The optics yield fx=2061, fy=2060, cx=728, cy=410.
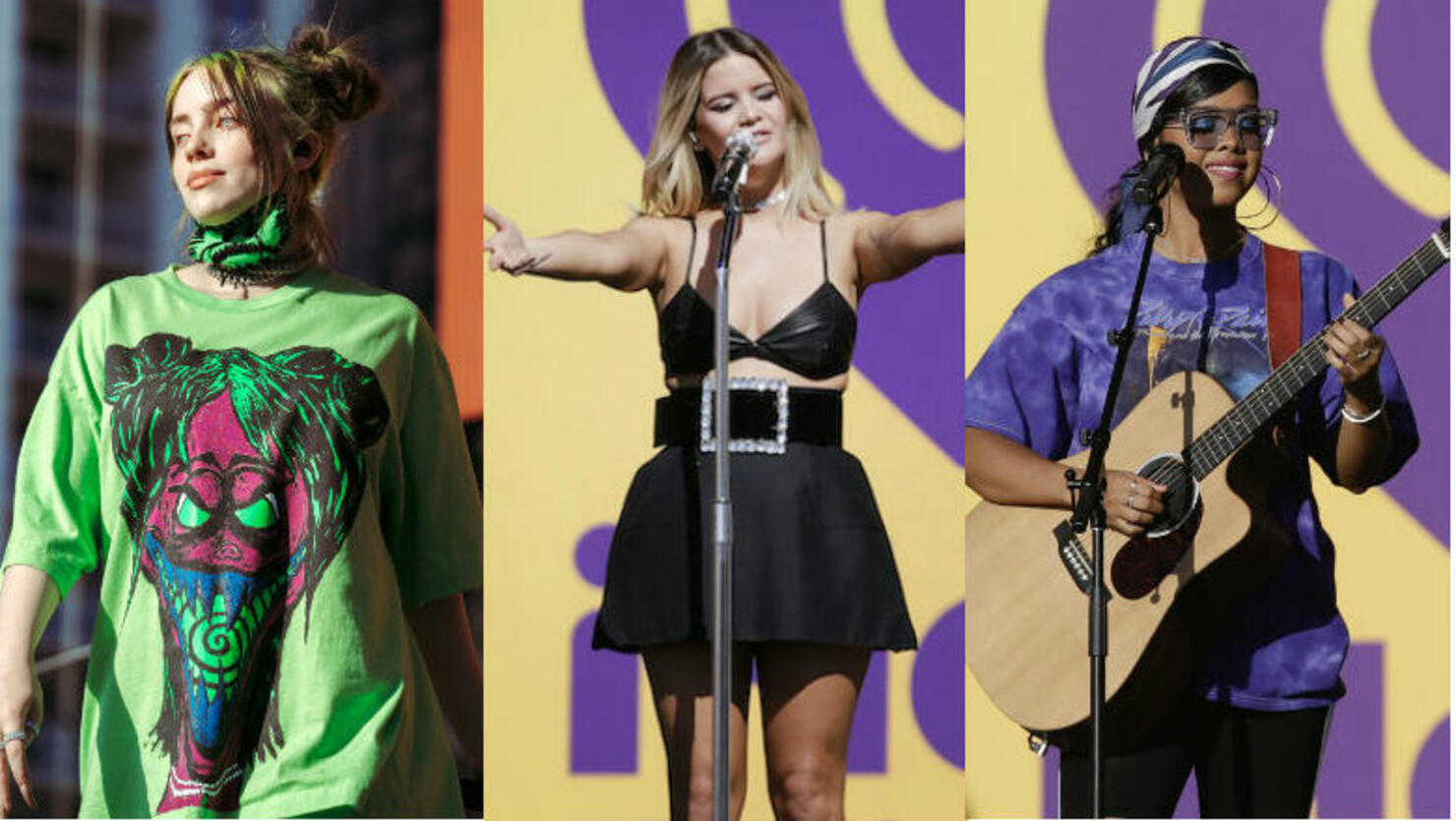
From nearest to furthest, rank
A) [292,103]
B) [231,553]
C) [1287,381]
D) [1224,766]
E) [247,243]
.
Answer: [231,553]
[247,243]
[292,103]
[1287,381]
[1224,766]

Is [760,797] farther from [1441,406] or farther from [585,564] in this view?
[1441,406]

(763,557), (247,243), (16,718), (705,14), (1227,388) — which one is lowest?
(16,718)

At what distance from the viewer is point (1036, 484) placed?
15.5 ft

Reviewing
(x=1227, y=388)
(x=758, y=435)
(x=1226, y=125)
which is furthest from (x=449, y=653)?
(x=1226, y=125)

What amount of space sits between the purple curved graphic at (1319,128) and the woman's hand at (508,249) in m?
1.31

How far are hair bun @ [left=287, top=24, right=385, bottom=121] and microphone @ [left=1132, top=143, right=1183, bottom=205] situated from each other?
5.27 ft

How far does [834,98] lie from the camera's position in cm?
484

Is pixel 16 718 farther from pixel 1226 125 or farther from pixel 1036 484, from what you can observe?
pixel 1226 125

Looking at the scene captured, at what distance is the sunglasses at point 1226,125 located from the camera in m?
4.80

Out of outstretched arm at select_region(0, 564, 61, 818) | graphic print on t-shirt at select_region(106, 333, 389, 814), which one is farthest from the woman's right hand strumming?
outstretched arm at select_region(0, 564, 61, 818)

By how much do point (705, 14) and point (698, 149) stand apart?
0.34 meters

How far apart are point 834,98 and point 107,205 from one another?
1.75 metres

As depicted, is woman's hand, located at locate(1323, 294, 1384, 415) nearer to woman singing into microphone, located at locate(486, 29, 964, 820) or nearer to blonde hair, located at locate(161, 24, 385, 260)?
woman singing into microphone, located at locate(486, 29, 964, 820)

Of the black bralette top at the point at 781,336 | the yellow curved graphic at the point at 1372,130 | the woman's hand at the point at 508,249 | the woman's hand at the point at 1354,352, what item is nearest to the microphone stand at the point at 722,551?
the black bralette top at the point at 781,336
